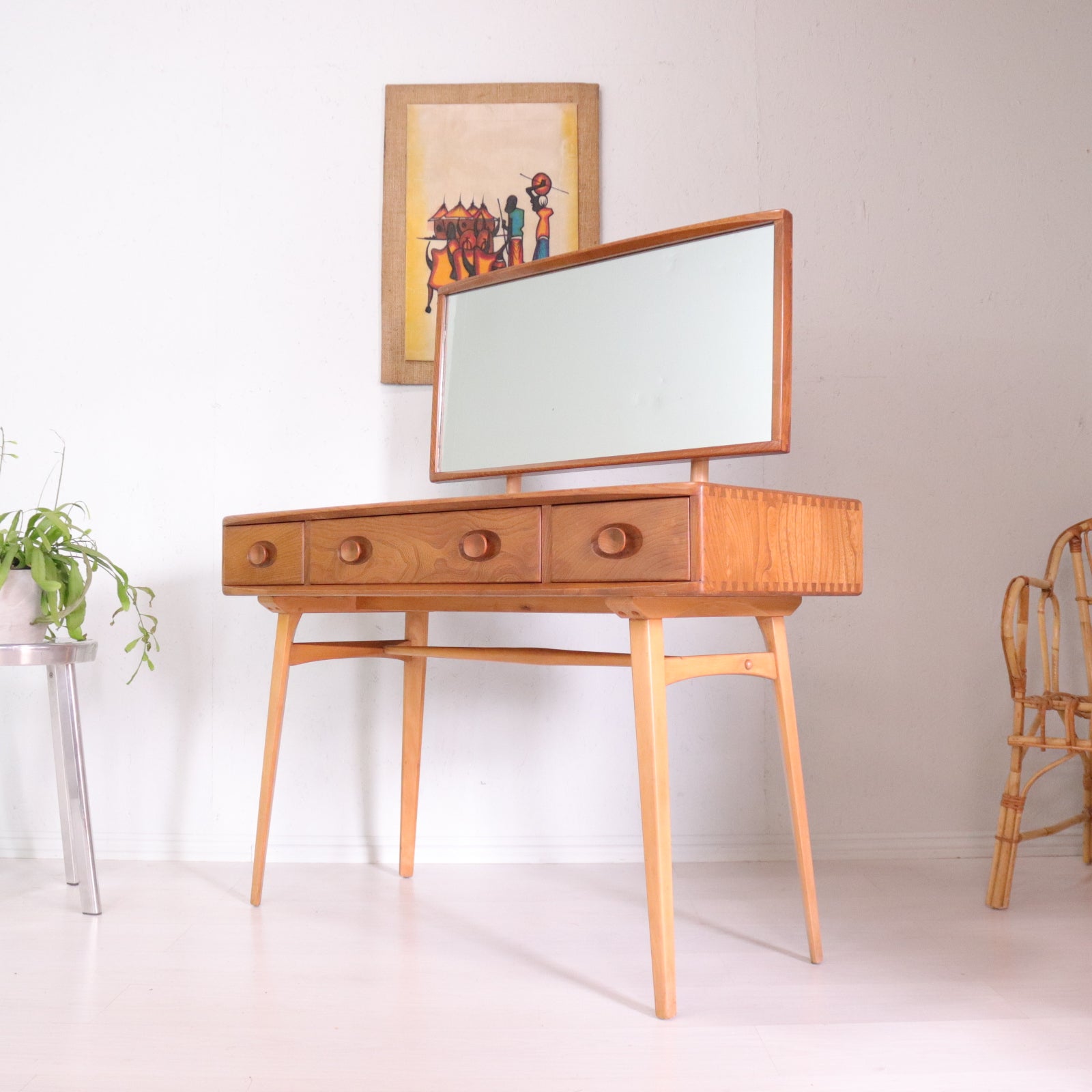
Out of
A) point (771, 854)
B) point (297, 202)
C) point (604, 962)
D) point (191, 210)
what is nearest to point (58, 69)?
point (191, 210)

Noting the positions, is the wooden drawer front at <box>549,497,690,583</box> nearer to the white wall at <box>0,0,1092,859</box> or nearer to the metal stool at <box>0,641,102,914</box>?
the white wall at <box>0,0,1092,859</box>

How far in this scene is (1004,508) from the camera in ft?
7.07

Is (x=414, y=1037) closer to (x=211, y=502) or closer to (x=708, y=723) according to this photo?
(x=708, y=723)

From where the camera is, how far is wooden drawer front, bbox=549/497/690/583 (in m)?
1.22

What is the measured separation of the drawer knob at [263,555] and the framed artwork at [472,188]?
1.92 feet

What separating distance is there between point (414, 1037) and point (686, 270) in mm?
1171

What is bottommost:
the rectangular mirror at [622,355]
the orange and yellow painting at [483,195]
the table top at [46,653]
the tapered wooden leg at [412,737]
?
the tapered wooden leg at [412,737]

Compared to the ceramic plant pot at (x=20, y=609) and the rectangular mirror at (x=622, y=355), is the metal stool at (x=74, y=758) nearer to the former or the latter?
the ceramic plant pot at (x=20, y=609)

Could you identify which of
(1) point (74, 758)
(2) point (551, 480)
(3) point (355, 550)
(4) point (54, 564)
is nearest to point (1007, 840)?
(2) point (551, 480)

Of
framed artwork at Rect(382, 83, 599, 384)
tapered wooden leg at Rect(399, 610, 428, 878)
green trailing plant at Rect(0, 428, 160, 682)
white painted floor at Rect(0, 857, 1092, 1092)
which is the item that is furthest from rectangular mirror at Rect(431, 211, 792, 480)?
white painted floor at Rect(0, 857, 1092, 1092)

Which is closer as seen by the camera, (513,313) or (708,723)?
(513,313)

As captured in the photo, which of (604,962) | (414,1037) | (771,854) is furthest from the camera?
(771,854)

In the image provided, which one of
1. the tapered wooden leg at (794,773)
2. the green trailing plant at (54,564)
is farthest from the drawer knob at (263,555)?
the tapered wooden leg at (794,773)

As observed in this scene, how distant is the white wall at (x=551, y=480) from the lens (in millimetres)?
2141
